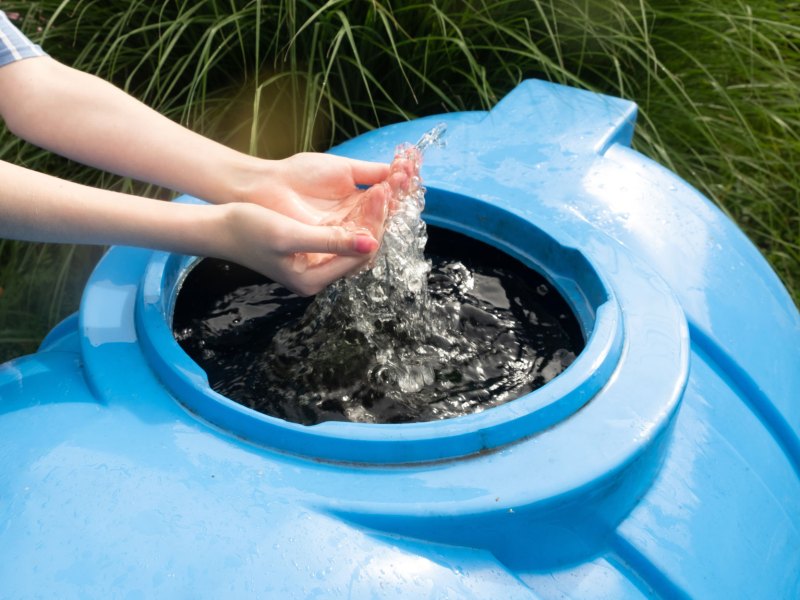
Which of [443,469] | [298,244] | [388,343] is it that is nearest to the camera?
[443,469]

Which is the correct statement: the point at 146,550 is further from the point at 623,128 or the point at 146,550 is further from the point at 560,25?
the point at 560,25

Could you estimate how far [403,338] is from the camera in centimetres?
124

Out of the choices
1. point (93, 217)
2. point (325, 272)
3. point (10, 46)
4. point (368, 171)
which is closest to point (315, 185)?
point (368, 171)

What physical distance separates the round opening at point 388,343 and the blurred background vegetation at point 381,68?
1.79 feet

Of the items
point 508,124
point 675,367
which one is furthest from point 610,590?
point 508,124

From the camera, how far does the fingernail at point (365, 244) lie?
42.3 inches

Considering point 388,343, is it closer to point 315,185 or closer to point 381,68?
point 315,185

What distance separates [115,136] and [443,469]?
71cm

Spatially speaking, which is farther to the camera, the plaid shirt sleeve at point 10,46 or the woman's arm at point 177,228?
the plaid shirt sleeve at point 10,46

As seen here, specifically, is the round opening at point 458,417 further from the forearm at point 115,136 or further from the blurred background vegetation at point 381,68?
the blurred background vegetation at point 381,68

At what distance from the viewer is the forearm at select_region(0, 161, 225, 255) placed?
104 centimetres

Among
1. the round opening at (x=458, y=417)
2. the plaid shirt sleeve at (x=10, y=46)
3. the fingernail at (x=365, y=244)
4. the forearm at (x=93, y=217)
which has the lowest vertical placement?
the round opening at (x=458, y=417)

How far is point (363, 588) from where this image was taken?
815mm

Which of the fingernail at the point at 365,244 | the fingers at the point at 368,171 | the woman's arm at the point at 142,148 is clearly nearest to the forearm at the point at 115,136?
the woman's arm at the point at 142,148
